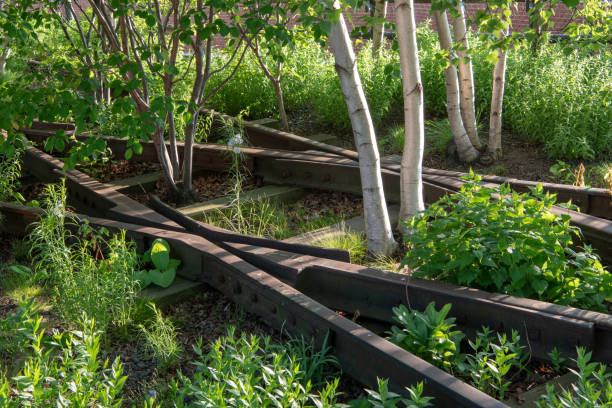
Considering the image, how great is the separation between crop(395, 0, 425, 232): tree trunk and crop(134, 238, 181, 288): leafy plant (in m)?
1.88

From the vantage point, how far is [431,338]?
349 cm

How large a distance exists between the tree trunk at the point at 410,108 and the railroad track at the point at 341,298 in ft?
1.65

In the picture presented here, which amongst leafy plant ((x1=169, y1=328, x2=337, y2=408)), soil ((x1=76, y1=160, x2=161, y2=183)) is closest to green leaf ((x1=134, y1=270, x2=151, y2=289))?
leafy plant ((x1=169, y1=328, x2=337, y2=408))

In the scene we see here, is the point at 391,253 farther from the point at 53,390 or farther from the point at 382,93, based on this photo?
the point at 382,93

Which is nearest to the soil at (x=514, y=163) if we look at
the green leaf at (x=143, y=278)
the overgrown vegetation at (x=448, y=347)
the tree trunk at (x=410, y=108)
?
the tree trunk at (x=410, y=108)

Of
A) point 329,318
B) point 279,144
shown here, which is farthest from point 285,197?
point 329,318

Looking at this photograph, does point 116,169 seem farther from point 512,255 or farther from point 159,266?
point 512,255

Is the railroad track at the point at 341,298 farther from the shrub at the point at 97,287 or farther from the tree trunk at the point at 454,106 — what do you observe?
the tree trunk at the point at 454,106

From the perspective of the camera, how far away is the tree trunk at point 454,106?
7.32 metres

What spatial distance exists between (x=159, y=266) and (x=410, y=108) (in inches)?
90.7

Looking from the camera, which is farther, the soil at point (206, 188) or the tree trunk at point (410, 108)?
the soil at point (206, 188)

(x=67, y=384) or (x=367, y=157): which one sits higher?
(x=367, y=157)

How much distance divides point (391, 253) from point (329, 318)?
1.61m

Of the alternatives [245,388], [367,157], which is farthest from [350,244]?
[245,388]
